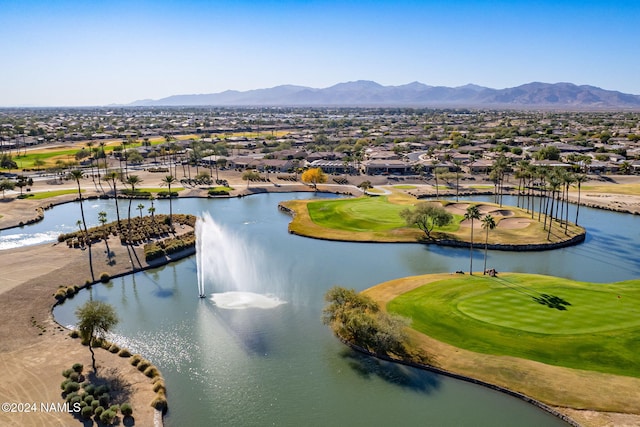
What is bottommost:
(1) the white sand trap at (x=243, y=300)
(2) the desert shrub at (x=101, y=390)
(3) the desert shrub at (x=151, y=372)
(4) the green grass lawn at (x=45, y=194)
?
(3) the desert shrub at (x=151, y=372)

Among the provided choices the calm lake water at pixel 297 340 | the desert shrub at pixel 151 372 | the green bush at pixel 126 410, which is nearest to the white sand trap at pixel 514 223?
the calm lake water at pixel 297 340

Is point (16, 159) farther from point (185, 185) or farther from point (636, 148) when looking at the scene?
point (636, 148)

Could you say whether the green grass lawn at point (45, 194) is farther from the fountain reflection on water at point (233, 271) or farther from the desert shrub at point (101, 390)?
the desert shrub at point (101, 390)

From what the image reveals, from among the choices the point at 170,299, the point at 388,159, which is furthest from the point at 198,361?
the point at 388,159

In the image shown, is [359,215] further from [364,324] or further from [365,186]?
[364,324]

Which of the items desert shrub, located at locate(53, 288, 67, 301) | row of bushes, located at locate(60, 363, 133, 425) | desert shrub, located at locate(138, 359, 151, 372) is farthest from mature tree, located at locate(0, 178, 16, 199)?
desert shrub, located at locate(138, 359, 151, 372)
